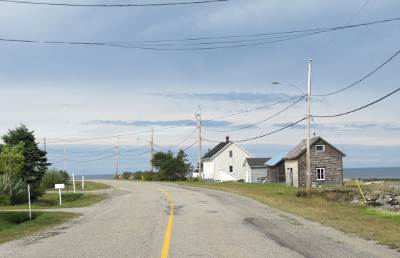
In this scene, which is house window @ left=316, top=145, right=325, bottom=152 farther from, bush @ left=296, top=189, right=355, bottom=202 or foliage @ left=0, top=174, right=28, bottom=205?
foliage @ left=0, top=174, right=28, bottom=205

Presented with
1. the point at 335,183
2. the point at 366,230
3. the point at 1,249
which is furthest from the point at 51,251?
the point at 335,183

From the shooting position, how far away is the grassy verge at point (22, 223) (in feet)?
57.4

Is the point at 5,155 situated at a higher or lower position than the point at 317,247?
higher

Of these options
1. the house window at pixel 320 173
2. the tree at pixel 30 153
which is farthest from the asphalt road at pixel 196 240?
the house window at pixel 320 173

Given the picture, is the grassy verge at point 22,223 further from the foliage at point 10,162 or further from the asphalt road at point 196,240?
the foliage at point 10,162

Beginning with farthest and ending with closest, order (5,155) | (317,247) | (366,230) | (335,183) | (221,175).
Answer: (221,175) → (335,183) → (5,155) → (366,230) → (317,247)

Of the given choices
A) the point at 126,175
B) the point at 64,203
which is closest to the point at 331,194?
the point at 64,203

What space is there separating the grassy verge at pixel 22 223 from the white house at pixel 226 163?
238ft

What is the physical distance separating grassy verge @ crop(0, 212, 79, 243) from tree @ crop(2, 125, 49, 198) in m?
26.7

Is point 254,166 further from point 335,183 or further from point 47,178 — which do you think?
point 47,178

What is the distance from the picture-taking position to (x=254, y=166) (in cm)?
9388

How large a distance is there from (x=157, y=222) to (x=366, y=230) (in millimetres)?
6955

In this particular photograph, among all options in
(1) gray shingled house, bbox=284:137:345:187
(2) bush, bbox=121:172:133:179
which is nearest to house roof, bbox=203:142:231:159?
(2) bush, bbox=121:172:133:179

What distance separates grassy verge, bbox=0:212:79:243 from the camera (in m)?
17.5
